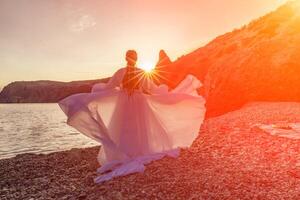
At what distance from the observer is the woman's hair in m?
12.7

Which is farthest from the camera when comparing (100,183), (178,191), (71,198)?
(100,183)

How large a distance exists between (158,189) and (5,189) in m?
6.25

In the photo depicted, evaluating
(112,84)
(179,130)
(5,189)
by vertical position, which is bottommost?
(5,189)

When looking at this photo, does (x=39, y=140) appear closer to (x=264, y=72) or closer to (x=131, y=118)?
(x=264, y=72)

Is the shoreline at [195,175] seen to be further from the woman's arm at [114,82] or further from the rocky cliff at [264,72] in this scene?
the rocky cliff at [264,72]

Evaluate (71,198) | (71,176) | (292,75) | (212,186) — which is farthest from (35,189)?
(292,75)

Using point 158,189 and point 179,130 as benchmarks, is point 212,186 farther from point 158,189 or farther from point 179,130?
point 179,130

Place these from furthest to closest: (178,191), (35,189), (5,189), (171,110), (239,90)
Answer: (239,90), (171,110), (5,189), (35,189), (178,191)

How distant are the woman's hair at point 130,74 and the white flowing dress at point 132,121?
0.22m

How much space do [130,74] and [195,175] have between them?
416cm

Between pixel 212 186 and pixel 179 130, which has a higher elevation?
pixel 179 130

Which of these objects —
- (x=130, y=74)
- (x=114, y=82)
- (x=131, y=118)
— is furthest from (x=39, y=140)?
(x=130, y=74)

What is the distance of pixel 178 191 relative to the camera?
9.60 metres

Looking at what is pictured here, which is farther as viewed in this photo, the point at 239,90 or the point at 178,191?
the point at 239,90
